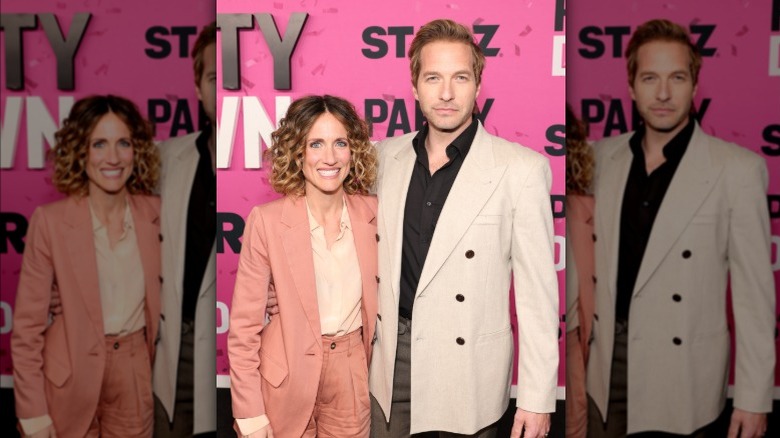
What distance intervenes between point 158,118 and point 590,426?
2283 mm

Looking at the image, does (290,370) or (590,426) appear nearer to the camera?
(290,370)

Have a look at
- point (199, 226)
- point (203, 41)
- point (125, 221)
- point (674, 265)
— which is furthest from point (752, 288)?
point (125, 221)

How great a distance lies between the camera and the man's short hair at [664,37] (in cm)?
254

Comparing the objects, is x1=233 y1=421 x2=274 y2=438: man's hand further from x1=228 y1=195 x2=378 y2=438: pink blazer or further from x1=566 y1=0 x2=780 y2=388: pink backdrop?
x1=566 y1=0 x2=780 y2=388: pink backdrop

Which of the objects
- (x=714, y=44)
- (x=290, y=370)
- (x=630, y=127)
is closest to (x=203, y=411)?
(x=290, y=370)

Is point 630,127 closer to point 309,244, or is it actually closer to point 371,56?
point 371,56

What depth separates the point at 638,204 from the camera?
8.54ft

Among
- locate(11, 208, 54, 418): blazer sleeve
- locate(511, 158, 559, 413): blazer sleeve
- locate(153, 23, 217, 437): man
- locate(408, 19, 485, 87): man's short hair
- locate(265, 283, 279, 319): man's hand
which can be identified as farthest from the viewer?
locate(153, 23, 217, 437): man

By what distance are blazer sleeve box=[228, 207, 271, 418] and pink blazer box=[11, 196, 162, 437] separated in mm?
732

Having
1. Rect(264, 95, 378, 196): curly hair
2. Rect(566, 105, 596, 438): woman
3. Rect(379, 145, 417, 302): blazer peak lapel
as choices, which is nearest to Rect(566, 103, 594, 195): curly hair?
Rect(566, 105, 596, 438): woman

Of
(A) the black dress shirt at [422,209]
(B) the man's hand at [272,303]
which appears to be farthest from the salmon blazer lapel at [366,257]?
(B) the man's hand at [272,303]

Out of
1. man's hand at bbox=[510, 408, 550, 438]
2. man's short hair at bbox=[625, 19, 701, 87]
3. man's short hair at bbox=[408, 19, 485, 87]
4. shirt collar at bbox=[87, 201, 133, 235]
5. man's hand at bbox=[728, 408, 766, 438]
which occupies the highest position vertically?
man's short hair at bbox=[625, 19, 701, 87]

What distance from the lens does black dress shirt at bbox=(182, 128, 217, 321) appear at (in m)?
2.71

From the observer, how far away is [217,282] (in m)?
2.68
